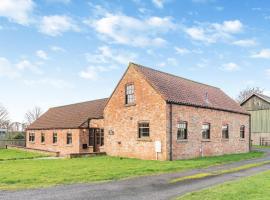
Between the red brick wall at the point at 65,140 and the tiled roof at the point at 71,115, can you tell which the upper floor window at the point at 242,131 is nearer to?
the red brick wall at the point at 65,140

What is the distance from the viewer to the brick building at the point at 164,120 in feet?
80.0

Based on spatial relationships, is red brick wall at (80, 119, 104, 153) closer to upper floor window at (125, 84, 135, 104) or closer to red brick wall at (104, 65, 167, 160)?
red brick wall at (104, 65, 167, 160)

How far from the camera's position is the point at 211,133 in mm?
28438

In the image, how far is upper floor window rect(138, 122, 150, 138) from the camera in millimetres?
25500

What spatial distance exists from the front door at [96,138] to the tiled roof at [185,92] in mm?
8824

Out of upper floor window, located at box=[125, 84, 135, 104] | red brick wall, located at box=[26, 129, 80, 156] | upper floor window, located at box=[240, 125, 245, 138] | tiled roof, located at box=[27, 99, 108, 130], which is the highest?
upper floor window, located at box=[125, 84, 135, 104]

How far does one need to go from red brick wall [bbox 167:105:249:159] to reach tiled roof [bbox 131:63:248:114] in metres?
0.60

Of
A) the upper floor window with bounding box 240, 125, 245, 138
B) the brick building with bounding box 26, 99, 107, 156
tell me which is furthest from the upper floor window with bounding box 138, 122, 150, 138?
the upper floor window with bounding box 240, 125, 245, 138

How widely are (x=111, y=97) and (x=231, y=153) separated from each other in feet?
41.7

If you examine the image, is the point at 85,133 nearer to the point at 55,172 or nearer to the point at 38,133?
the point at 38,133

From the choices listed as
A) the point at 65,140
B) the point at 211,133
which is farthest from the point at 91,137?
the point at 211,133

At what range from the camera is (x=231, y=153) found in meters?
31.2

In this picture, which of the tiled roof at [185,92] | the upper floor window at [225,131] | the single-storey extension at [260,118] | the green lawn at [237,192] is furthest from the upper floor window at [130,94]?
the single-storey extension at [260,118]

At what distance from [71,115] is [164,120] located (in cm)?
1734
